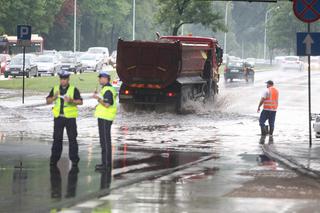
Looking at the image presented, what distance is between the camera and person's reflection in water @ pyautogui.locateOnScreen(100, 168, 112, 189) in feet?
46.8

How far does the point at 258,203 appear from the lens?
1266cm

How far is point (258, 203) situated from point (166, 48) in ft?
69.8

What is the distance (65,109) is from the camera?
1656cm

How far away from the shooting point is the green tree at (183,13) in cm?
5941

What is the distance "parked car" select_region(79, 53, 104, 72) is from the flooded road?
50.2 metres

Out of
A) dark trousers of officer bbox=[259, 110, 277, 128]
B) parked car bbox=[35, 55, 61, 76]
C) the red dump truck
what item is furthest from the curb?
parked car bbox=[35, 55, 61, 76]

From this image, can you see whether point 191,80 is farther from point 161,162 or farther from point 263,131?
point 161,162

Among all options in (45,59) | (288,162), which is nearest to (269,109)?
(288,162)

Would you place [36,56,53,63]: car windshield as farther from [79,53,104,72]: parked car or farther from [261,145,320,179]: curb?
[261,145,320,179]: curb

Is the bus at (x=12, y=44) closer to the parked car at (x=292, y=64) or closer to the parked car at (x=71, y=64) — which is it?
the parked car at (x=71, y=64)

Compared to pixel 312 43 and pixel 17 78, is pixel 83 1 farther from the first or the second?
pixel 312 43

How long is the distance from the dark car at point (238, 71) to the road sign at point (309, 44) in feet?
172

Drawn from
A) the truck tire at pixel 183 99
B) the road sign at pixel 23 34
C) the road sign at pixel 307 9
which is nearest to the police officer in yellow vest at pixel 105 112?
the road sign at pixel 307 9

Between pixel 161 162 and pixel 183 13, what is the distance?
1674 inches
